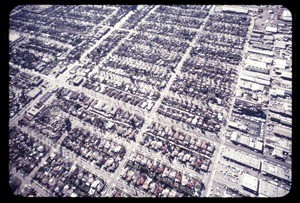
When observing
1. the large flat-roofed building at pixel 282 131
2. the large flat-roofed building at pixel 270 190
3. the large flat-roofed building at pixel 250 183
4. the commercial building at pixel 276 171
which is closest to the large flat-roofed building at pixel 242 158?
the commercial building at pixel 276 171

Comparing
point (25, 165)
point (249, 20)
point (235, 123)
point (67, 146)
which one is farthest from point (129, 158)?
point (249, 20)

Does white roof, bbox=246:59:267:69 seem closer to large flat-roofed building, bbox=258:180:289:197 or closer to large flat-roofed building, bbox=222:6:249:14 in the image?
large flat-roofed building, bbox=222:6:249:14

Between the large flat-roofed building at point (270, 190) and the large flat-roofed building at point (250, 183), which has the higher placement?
the large flat-roofed building at point (250, 183)

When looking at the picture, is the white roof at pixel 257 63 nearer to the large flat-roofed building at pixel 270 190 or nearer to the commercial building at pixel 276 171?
the commercial building at pixel 276 171

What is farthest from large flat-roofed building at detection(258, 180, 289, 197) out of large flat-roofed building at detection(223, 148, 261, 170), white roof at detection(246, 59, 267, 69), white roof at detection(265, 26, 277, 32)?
white roof at detection(265, 26, 277, 32)

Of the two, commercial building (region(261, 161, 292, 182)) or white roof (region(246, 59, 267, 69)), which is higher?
commercial building (region(261, 161, 292, 182))
